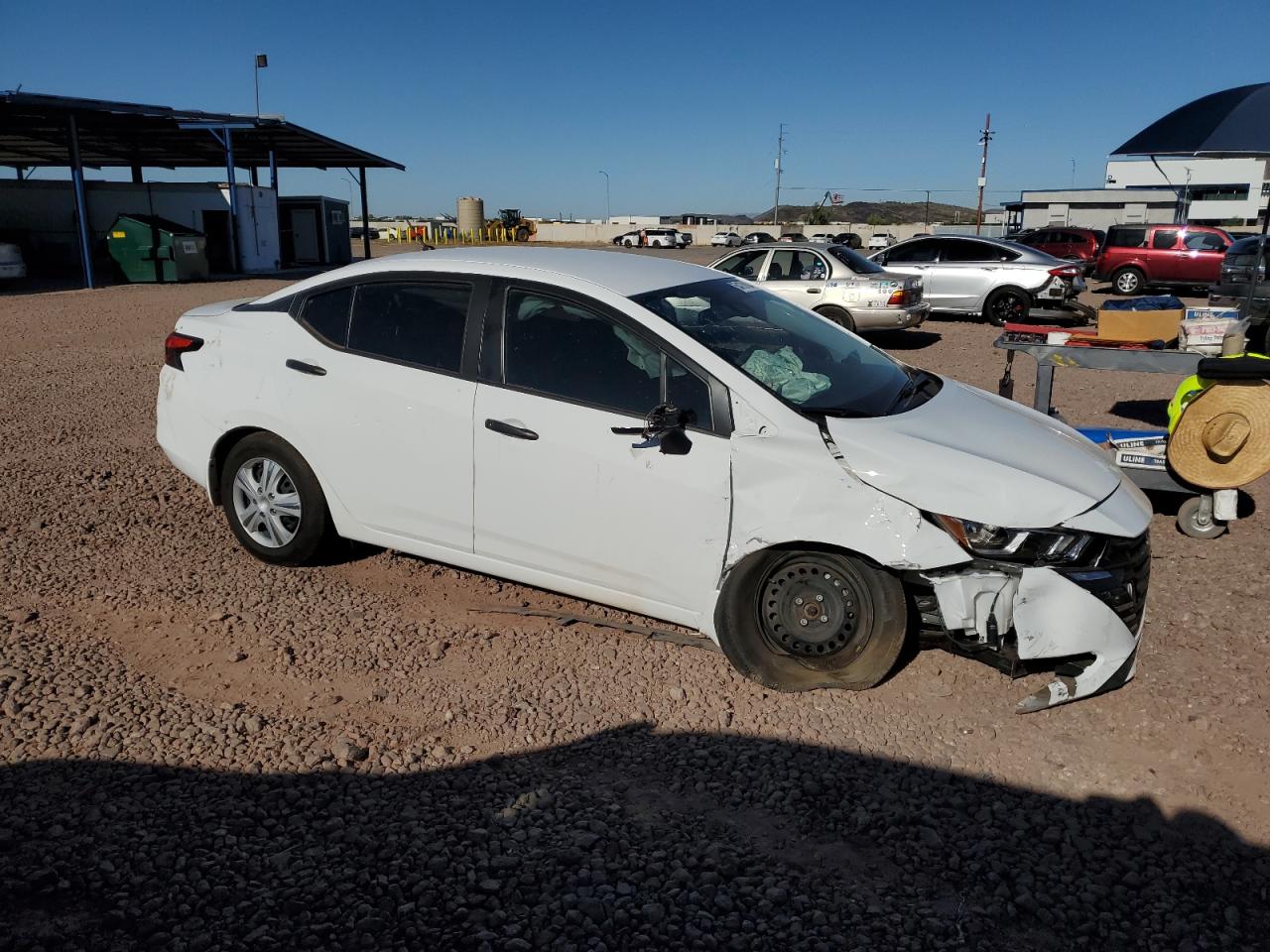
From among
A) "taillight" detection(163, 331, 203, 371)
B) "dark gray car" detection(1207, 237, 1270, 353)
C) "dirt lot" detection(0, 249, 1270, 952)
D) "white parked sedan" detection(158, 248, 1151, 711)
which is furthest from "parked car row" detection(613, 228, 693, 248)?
"dirt lot" detection(0, 249, 1270, 952)

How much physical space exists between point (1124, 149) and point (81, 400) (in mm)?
10072

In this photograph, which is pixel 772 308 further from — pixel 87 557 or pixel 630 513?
pixel 87 557

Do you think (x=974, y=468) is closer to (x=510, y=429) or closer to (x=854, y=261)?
(x=510, y=429)

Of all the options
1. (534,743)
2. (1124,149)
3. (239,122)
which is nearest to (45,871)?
(534,743)

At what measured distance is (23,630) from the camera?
14.0 ft

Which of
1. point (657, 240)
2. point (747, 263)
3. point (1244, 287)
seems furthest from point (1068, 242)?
point (657, 240)

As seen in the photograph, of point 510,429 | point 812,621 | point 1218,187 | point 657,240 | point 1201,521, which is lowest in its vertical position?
point 1201,521

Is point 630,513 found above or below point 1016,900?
above

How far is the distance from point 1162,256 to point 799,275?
1371cm

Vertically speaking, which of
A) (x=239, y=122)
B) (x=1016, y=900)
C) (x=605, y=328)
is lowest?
(x=1016, y=900)

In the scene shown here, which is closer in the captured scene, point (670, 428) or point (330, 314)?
point (670, 428)

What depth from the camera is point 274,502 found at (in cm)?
484

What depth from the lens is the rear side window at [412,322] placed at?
A: 14.3 ft

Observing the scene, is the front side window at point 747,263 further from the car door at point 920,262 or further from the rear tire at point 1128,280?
the rear tire at point 1128,280
